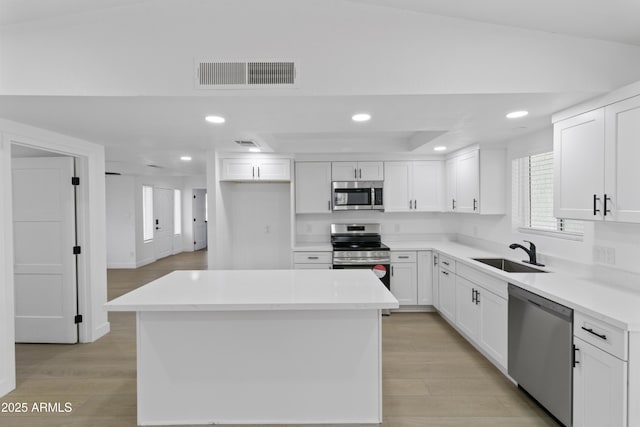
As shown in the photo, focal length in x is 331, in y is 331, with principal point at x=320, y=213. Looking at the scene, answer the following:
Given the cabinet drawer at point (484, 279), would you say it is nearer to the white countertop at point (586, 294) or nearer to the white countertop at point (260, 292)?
the white countertop at point (586, 294)

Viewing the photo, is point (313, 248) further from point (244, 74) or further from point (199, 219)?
point (199, 219)

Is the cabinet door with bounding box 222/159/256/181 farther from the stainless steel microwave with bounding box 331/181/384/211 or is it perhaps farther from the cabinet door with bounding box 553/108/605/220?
the cabinet door with bounding box 553/108/605/220

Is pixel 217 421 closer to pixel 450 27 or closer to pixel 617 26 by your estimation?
pixel 450 27

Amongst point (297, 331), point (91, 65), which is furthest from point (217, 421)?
point (91, 65)

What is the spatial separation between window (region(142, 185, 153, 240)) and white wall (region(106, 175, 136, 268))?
645 mm

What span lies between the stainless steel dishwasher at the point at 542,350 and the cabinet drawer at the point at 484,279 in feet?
0.40

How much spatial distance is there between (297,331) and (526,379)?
1.76 metres

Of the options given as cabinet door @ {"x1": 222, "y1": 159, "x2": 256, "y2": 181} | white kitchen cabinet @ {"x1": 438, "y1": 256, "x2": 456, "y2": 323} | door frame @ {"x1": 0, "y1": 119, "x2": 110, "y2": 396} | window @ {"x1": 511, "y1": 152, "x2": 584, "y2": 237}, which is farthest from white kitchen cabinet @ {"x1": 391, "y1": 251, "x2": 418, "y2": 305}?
door frame @ {"x1": 0, "y1": 119, "x2": 110, "y2": 396}

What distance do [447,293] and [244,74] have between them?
330cm

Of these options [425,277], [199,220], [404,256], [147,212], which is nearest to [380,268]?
[404,256]

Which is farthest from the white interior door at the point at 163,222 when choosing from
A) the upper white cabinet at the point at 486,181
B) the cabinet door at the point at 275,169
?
the upper white cabinet at the point at 486,181

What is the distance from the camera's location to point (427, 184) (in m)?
4.84

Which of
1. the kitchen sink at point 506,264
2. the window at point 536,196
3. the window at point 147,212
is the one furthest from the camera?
the window at point 147,212

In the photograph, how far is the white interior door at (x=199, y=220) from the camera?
1017 centimetres
